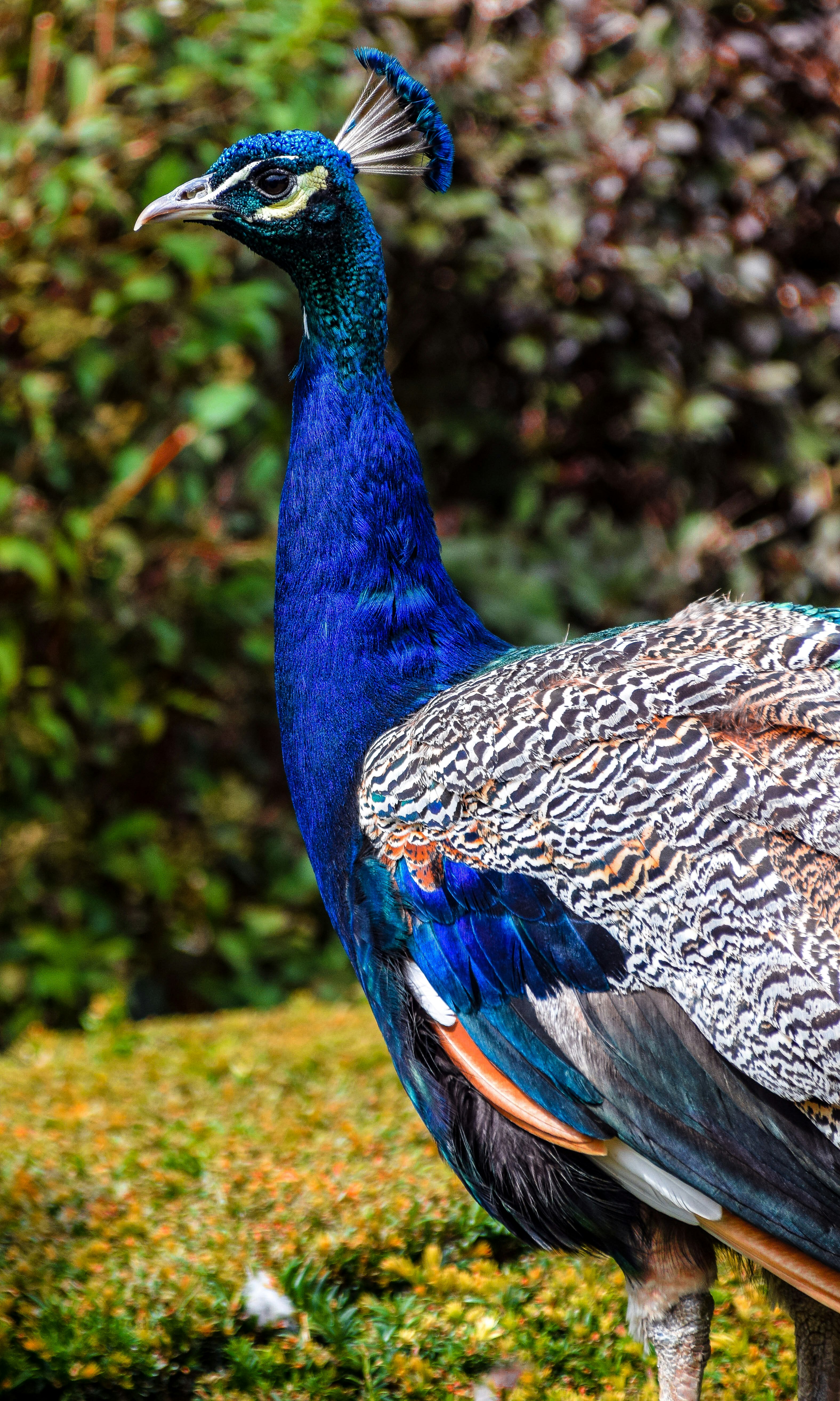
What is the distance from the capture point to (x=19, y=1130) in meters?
3.19

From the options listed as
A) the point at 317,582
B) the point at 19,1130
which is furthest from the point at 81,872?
the point at 317,582

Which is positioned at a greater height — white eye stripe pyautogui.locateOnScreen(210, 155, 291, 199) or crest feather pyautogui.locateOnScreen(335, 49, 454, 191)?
crest feather pyautogui.locateOnScreen(335, 49, 454, 191)

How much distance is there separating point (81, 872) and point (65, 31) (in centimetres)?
262

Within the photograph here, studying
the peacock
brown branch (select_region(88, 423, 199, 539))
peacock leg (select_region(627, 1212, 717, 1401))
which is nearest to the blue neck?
the peacock

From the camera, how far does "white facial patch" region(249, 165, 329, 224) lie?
2.47m

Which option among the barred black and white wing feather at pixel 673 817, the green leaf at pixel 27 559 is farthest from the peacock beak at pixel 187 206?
the green leaf at pixel 27 559

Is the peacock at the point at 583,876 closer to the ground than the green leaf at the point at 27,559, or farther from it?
closer to the ground

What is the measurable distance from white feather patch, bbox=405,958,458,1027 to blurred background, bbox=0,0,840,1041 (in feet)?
6.83

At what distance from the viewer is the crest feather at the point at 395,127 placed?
2.65 meters

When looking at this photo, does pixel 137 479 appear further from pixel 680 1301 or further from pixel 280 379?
pixel 680 1301

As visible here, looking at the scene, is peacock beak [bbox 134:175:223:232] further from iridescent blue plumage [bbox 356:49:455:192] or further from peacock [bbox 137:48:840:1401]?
iridescent blue plumage [bbox 356:49:455:192]

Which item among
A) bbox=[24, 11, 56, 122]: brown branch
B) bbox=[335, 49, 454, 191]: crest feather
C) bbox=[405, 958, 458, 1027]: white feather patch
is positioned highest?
bbox=[24, 11, 56, 122]: brown branch

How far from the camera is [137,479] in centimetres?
414

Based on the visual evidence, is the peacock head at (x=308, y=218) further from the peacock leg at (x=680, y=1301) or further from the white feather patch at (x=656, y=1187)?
the peacock leg at (x=680, y=1301)
